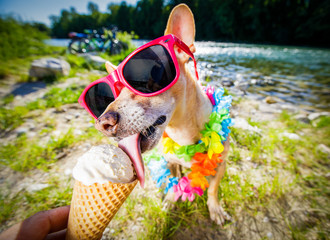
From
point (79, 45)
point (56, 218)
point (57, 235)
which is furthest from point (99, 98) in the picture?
point (79, 45)

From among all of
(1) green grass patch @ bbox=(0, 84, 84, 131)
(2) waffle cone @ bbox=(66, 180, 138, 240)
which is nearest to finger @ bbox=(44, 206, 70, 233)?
(2) waffle cone @ bbox=(66, 180, 138, 240)

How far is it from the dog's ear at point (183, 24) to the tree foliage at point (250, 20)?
2304 centimetres

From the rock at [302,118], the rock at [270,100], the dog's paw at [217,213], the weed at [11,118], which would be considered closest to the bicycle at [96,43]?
the weed at [11,118]

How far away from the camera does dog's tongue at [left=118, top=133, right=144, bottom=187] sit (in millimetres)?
938

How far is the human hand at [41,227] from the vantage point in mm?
886

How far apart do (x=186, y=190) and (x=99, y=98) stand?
4.20ft

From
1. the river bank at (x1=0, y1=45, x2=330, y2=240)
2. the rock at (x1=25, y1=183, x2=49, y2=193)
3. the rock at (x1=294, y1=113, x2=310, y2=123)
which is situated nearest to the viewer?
the river bank at (x1=0, y1=45, x2=330, y2=240)

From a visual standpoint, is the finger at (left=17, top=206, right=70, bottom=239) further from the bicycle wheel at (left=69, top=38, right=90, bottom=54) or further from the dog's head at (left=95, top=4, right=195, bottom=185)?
the bicycle wheel at (left=69, top=38, right=90, bottom=54)

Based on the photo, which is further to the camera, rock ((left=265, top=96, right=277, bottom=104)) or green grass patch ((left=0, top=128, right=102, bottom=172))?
rock ((left=265, top=96, right=277, bottom=104))

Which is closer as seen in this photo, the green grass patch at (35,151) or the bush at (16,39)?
the green grass patch at (35,151)

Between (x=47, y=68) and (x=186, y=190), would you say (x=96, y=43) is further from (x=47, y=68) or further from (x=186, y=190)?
(x=186, y=190)

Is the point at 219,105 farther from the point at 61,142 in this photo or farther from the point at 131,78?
the point at 61,142

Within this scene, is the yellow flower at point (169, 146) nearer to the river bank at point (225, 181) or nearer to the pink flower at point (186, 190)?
the pink flower at point (186, 190)

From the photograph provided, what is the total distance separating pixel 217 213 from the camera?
1.57 metres
